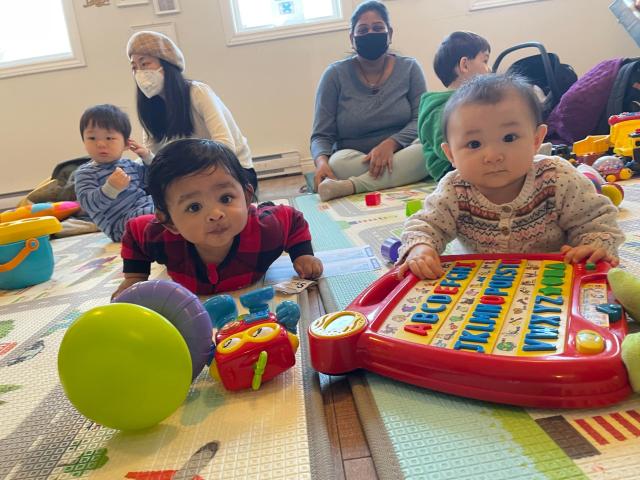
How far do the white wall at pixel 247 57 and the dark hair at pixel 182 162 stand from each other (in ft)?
7.12

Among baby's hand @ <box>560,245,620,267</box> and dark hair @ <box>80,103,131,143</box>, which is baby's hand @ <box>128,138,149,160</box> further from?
baby's hand @ <box>560,245,620,267</box>

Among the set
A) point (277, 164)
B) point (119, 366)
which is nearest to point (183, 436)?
point (119, 366)

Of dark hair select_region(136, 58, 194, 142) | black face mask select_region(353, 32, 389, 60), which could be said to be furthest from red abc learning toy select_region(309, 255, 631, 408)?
black face mask select_region(353, 32, 389, 60)

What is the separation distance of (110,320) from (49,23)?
121 inches

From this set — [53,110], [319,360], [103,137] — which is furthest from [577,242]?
[53,110]

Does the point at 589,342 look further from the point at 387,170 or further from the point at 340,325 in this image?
the point at 387,170

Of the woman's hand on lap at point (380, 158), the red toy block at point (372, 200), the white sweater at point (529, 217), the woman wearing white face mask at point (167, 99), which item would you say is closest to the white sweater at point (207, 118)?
the woman wearing white face mask at point (167, 99)

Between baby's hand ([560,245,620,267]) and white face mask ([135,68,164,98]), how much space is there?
4.39ft

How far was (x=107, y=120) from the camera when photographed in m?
1.67

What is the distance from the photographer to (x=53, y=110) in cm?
293

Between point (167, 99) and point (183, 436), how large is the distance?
1.34 meters

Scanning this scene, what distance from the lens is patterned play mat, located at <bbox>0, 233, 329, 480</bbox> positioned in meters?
0.47

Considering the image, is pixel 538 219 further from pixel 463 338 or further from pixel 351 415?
pixel 351 415

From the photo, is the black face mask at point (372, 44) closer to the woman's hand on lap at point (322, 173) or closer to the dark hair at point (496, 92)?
the woman's hand on lap at point (322, 173)
